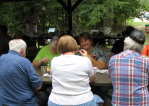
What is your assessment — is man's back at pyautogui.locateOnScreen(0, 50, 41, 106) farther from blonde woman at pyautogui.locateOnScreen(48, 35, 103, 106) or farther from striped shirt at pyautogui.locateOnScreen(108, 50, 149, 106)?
striped shirt at pyautogui.locateOnScreen(108, 50, 149, 106)

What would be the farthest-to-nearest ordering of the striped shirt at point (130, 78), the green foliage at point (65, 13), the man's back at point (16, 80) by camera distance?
the green foliage at point (65, 13)
the man's back at point (16, 80)
the striped shirt at point (130, 78)

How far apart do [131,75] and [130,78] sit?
28mm

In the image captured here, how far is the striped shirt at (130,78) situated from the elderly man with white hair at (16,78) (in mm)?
770

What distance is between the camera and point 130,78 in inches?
66.2

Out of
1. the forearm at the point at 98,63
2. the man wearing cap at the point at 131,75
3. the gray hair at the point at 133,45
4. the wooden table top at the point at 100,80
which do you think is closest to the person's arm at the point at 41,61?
the wooden table top at the point at 100,80

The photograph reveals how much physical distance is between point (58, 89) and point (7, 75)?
1.60 feet

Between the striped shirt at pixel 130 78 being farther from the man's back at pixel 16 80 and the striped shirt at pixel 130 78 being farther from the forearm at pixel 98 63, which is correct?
the man's back at pixel 16 80

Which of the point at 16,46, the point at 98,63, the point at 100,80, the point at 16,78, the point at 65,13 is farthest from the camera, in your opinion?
the point at 65,13

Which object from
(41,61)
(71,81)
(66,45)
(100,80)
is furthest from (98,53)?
(71,81)

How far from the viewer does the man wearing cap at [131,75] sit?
168 centimetres

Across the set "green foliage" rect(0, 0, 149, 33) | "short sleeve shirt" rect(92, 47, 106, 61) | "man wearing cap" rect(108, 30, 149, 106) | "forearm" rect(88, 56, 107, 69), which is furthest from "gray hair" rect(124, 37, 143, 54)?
"green foliage" rect(0, 0, 149, 33)

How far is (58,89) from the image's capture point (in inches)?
69.9

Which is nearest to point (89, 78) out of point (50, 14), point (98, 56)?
point (98, 56)

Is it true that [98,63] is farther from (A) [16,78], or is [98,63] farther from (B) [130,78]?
(A) [16,78]
